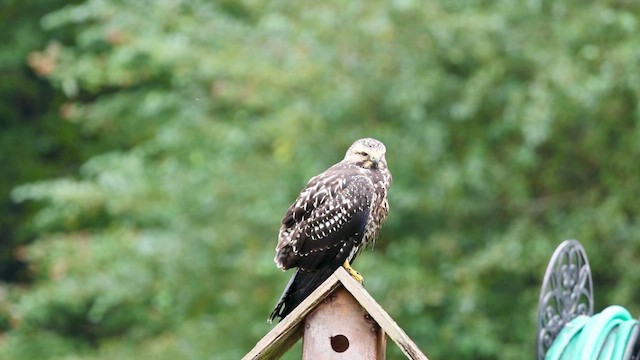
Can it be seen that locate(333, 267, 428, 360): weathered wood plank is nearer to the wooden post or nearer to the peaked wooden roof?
the peaked wooden roof

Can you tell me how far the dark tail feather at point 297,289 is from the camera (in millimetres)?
4105

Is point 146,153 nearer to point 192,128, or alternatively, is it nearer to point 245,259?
point 192,128

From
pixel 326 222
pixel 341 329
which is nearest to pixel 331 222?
pixel 326 222

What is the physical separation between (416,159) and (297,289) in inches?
211

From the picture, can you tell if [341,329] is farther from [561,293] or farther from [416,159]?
[416,159]

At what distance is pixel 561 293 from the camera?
6.00 metres

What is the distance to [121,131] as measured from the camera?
14125mm

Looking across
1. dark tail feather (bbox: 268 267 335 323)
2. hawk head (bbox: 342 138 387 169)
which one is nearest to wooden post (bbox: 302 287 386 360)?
dark tail feather (bbox: 268 267 335 323)

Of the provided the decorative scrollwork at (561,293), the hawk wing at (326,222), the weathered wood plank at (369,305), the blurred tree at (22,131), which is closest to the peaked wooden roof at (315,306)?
the weathered wood plank at (369,305)

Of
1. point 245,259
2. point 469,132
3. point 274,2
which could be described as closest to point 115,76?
point 274,2

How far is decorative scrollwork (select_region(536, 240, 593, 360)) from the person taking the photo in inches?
225

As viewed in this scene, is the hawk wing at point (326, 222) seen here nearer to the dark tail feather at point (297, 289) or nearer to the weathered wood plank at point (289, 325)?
the dark tail feather at point (297, 289)

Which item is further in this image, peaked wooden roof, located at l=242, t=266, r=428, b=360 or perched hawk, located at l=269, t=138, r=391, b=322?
perched hawk, located at l=269, t=138, r=391, b=322

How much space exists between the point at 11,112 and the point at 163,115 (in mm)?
2936
